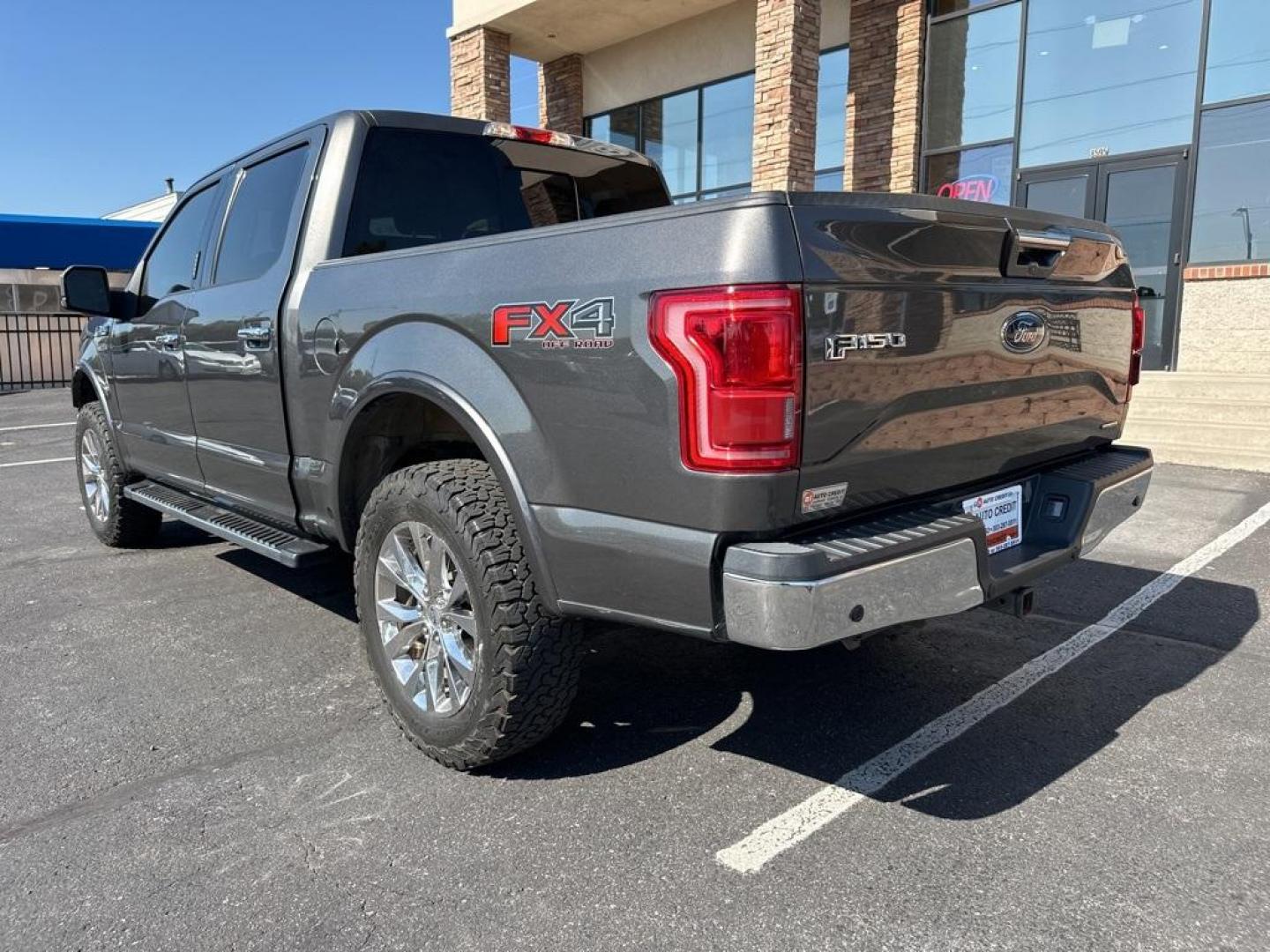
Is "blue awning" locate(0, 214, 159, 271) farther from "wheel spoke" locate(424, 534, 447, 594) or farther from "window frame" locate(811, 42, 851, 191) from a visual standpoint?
"wheel spoke" locate(424, 534, 447, 594)

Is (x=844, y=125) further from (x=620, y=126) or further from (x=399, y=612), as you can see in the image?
(x=399, y=612)

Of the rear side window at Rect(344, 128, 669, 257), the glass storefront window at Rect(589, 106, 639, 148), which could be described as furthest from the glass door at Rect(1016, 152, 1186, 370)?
the rear side window at Rect(344, 128, 669, 257)

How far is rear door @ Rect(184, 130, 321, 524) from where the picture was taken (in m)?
3.61

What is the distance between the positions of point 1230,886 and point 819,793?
40.0 inches

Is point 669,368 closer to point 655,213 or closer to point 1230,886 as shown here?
point 655,213

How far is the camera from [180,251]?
479cm

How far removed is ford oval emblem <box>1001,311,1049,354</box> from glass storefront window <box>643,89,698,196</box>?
12205mm

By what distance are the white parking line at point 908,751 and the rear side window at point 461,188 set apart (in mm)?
2474

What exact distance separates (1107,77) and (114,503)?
10996mm

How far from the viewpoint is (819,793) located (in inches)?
107

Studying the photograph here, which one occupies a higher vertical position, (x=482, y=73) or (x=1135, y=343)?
(x=482, y=73)

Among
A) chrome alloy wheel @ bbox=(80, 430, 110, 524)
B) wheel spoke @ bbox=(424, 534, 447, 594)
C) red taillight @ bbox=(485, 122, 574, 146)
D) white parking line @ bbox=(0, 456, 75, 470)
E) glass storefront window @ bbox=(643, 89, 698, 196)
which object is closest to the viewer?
wheel spoke @ bbox=(424, 534, 447, 594)

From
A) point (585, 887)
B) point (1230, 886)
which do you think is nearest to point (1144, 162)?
point (1230, 886)

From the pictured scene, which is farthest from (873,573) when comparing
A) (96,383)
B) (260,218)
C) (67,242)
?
(67,242)
